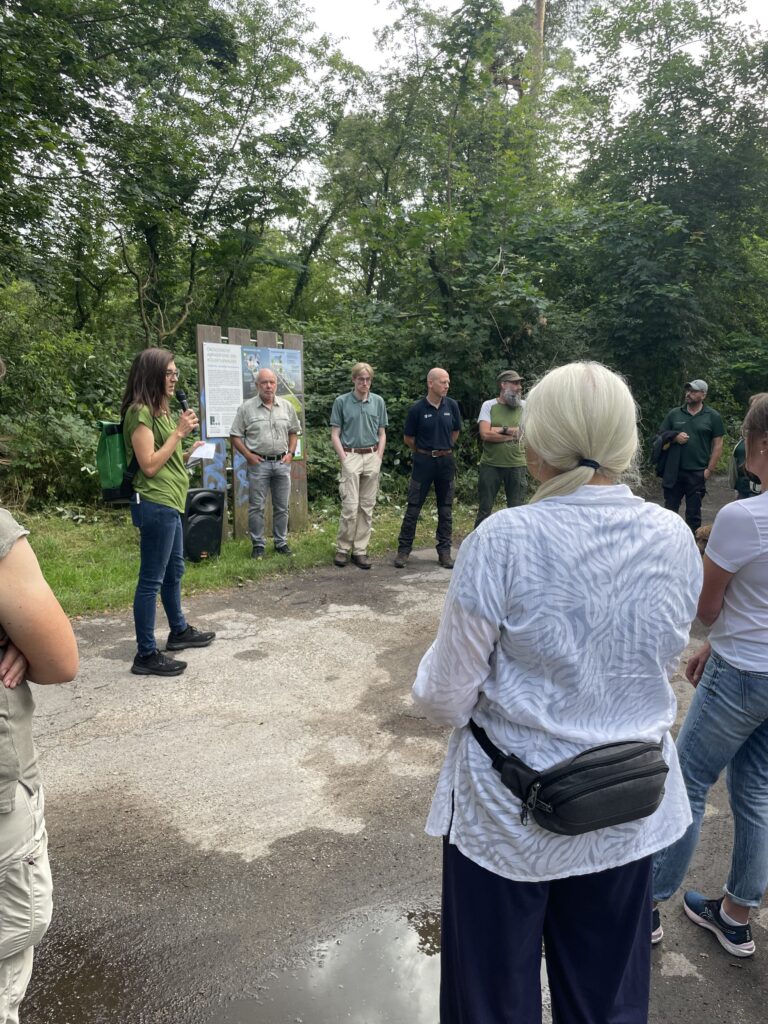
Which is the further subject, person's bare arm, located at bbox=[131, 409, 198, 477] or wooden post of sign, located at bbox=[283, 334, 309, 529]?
wooden post of sign, located at bbox=[283, 334, 309, 529]

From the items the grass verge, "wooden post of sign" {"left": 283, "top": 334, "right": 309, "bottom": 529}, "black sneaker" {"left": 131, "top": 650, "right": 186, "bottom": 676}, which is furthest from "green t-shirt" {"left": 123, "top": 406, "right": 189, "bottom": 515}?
"wooden post of sign" {"left": 283, "top": 334, "right": 309, "bottom": 529}

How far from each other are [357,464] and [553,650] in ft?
20.3

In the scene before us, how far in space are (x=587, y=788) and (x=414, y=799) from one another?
2.07m

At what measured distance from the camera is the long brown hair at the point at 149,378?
4164 mm

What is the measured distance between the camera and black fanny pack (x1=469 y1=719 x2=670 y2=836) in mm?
1368

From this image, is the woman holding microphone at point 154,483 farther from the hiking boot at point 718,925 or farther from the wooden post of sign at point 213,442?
the hiking boot at point 718,925

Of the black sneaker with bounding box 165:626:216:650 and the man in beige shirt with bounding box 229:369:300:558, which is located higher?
the man in beige shirt with bounding box 229:369:300:558

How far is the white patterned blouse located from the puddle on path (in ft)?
3.47

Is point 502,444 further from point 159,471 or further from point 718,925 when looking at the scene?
point 718,925

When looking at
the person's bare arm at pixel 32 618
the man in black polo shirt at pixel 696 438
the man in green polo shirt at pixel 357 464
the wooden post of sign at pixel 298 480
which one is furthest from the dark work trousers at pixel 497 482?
the person's bare arm at pixel 32 618

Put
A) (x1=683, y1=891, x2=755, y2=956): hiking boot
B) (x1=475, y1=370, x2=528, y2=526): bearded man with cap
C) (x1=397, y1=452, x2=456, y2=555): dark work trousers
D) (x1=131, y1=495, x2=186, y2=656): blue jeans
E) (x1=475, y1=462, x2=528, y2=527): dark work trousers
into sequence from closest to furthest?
(x1=683, y1=891, x2=755, y2=956): hiking boot, (x1=131, y1=495, x2=186, y2=656): blue jeans, (x1=475, y1=370, x2=528, y2=526): bearded man with cap, (x1=397, y1=452, x2=456, y2=555): dark work trousers, (x1=475, y1=462, x2=528, y2=527): dark work trousers

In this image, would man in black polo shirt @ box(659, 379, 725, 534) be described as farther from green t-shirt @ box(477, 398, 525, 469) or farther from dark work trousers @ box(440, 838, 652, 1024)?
dark work trousers @ box(440, 838, 652, 1024)

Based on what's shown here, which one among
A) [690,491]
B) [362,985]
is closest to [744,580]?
[362,985]

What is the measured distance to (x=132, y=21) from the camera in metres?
12.4
